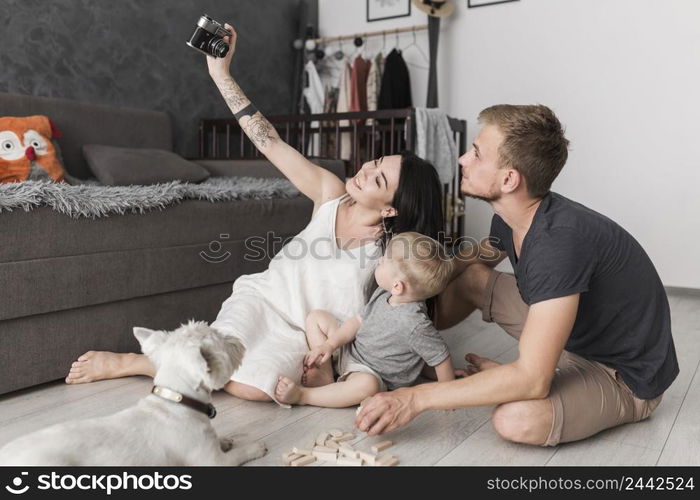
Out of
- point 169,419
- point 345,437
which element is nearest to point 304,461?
point 345,437


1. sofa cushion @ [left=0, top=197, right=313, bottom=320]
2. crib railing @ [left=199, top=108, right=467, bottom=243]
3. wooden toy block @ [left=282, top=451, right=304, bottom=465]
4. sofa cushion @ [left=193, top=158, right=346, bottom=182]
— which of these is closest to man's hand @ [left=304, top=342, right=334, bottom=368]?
wooden toy block @ [left=282, top=451, right=304, bottom=465]

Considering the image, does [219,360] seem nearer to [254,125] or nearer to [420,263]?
[420,263]

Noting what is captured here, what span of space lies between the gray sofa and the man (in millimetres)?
1001

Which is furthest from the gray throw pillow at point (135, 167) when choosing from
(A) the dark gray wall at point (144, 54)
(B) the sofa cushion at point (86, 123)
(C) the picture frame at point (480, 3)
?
(C) the picture frame at point (480, 3)

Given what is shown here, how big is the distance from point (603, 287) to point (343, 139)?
2990mm

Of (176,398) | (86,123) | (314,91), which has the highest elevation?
(314,91)

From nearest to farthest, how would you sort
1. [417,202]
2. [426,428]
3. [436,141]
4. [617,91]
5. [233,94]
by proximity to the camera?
1. [426,428]
2. [417,202]
3. [233,94]
4. [436,141]
5. [617,91]

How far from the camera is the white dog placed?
1038mm

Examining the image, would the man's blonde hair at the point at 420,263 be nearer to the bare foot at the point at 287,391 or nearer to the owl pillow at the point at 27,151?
the bare foot at the point at 287,391

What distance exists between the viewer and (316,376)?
1.77 metres

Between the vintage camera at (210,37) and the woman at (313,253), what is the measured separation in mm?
30
